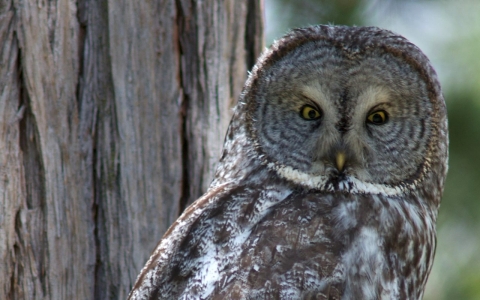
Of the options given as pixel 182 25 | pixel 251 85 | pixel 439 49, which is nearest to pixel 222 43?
pixel 182 25

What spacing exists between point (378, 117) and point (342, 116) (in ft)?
0.51

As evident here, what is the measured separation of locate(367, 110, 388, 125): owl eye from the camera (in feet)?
8.91

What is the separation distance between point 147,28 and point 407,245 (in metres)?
1.44

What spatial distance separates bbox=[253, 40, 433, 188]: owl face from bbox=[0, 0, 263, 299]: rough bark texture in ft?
1.52

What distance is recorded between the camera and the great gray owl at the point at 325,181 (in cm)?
241

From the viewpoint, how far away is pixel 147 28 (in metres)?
2.92

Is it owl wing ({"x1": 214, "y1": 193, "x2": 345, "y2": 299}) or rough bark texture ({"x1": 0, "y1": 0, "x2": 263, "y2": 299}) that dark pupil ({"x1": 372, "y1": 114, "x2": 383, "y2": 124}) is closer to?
owl wing ({"x1": 214, "y1": 193, "x2": 345, "y2": 299})

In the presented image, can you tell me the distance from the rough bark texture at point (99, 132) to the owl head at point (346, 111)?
1.35 ft

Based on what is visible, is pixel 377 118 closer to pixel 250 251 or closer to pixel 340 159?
pixel 340 159

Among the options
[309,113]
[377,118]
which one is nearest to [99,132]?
[309,113]

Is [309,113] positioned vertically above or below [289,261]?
→ above

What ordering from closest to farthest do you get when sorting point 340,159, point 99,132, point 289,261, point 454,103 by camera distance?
1. point 289,261
2. point 340,159
3. point 99,132
4. point 454,103

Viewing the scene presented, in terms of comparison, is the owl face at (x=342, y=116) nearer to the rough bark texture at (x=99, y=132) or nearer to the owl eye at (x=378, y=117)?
the owl eye at (x=378, y=117)

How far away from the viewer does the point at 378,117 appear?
2.73 meters
